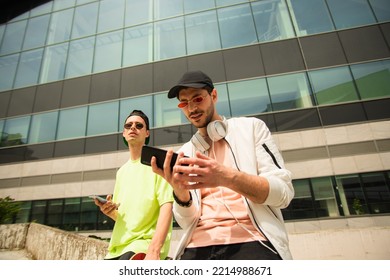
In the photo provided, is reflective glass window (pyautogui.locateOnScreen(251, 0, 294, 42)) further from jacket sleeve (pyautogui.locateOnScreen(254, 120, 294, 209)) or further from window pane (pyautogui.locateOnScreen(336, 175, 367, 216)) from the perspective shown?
jacket sleeve (pyautogui.locateOnScreen(254, 120, 294, 209))

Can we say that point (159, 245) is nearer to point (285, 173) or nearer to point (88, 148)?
point (285, 173)

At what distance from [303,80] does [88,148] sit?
11.0 meters

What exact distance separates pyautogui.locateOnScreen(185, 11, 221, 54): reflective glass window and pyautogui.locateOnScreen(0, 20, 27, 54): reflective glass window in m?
11.9

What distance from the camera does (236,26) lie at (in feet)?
36.2

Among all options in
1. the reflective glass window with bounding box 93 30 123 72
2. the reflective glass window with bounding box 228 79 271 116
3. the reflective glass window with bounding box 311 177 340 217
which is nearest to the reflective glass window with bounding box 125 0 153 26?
the reflective glass window with bounding box 93 30 123 72

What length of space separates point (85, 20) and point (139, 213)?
1587cm

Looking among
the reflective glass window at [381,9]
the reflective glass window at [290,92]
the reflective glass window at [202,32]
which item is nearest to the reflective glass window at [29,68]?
the reflective glass window at [202,32]

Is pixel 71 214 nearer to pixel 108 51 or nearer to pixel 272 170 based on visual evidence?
pixel 108 51

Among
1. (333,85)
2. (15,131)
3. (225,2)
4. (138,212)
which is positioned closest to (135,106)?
(225,2)

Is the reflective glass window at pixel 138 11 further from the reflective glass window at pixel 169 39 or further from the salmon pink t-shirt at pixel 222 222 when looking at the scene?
the salmon pink t-shirt at pixel 222 222

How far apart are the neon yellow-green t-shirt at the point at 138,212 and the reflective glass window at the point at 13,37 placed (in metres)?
17.8

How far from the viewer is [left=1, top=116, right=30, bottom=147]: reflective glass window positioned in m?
12.2
